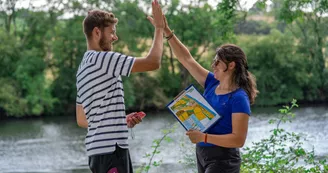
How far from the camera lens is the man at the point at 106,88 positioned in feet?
9.30

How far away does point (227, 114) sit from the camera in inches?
117

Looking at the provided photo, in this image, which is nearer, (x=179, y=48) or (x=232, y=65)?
(x=232, y=65)

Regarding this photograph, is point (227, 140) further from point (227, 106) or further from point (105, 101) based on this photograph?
point (105, 101)

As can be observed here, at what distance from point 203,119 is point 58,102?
86.6 feet

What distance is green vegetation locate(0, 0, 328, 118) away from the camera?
2861 cm

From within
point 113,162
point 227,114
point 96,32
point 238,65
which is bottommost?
point 113,162

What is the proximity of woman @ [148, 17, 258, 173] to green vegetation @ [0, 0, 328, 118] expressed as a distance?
24.4 m

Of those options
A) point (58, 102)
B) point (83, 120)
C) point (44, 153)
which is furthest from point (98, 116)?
point (58, 102)

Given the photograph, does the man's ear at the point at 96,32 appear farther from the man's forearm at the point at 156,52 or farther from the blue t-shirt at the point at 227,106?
the blue t-shirt at the point at 227,106

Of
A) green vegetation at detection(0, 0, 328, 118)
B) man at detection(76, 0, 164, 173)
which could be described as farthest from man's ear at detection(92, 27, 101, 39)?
green vegetation at detection(0, 0, 328, 118)

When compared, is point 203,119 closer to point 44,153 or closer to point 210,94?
point 210,94

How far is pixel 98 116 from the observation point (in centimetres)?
288

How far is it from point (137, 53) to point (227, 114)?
88.0 ft

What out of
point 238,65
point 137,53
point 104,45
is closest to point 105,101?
point 104,45
